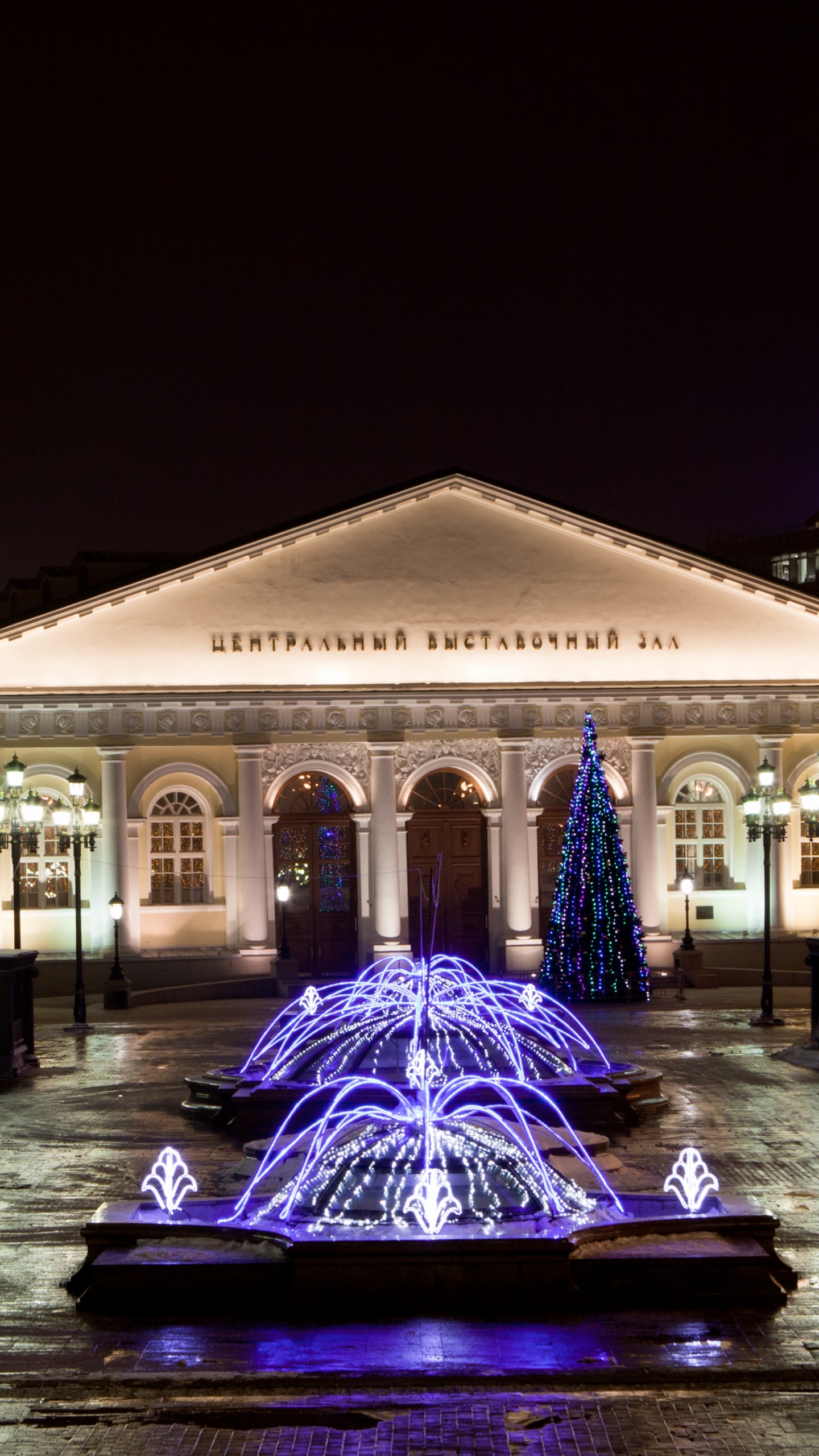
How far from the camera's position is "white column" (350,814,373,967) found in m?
31.8

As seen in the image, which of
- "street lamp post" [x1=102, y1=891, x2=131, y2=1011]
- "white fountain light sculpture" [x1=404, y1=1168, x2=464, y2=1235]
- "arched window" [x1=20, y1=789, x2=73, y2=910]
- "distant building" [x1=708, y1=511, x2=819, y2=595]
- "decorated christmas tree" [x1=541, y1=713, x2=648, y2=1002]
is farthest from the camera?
"distant building" [x1=708, y1=511, x2=819, y2=595]

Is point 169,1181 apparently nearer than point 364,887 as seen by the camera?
Yes

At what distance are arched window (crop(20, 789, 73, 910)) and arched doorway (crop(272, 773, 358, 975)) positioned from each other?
4.24 m

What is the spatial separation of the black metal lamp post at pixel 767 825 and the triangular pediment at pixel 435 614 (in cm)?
602

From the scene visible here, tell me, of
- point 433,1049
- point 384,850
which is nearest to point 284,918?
point 384,850

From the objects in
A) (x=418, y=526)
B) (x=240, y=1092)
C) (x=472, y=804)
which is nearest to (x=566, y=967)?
(x=472, y=804)

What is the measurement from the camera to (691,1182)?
38.5 feet

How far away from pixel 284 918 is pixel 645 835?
7490mm

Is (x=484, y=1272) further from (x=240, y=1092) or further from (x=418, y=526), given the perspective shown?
(x=418, y=526)

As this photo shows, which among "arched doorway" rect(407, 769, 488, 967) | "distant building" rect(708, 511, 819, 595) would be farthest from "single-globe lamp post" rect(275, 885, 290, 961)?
"distant building" rect(708, 511, 819, 595)

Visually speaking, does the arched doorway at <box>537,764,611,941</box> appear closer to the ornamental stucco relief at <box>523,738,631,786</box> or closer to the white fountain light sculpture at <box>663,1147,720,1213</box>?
the ornamental stucco relief at <box>523,738,631,786</box>

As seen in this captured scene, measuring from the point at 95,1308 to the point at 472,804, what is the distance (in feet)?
74.5

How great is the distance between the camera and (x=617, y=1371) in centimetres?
887

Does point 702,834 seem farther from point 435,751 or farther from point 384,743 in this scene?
point 384,743
